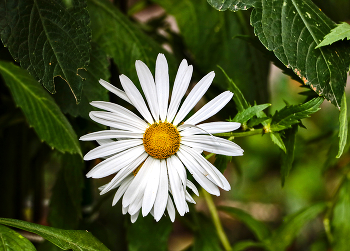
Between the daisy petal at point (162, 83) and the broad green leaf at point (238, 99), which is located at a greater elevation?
the daisy petal at point (162, 83)

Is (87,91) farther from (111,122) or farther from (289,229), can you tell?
(289,229)

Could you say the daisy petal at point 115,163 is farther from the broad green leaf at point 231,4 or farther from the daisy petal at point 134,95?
the broad green leaf at point 231,4

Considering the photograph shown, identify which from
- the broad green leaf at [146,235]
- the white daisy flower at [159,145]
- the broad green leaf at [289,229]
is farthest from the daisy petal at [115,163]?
the broad green leaf at [289,229]

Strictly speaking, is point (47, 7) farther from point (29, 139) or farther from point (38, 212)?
point (38, 212)

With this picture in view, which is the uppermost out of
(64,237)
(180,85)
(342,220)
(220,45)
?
(220,45)

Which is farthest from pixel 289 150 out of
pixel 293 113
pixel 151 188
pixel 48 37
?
pixel 48 37
